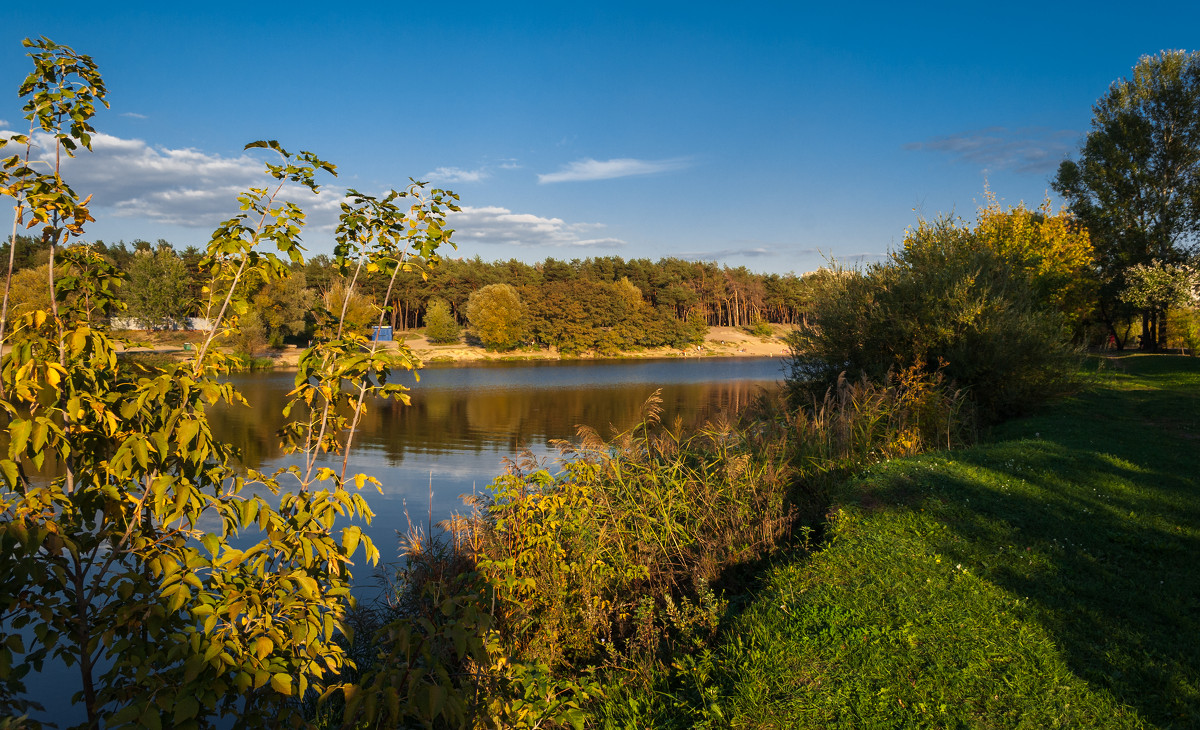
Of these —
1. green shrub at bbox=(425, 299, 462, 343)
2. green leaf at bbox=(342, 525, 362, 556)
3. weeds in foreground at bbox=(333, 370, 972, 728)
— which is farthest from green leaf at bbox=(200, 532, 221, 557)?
green shrub at bbox=(425, 299, 462, 343)

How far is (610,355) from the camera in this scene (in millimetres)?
69938

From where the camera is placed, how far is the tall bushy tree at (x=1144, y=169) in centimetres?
Result: 2961

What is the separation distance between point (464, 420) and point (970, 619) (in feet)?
67.1

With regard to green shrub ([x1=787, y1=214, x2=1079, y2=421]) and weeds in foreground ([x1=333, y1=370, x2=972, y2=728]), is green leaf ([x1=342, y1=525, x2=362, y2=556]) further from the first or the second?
green shrub ([x1=787, y1=214, x2=1079, y2=421])

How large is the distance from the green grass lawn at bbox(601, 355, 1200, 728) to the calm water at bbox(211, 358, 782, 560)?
10.2ft

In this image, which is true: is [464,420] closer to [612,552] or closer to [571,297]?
[612,552]

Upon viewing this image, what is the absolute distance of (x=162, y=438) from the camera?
250 centimetres

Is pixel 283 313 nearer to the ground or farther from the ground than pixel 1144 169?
nearer to the ground

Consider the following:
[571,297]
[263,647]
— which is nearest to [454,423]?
[263,647]

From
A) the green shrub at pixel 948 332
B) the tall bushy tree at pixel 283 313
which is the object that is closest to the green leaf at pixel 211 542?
the green shrub at pixel 948 332

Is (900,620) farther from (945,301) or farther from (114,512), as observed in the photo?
(945,301)

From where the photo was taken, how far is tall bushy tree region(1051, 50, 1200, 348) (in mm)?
29609

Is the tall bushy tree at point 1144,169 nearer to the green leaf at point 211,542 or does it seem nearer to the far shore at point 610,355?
the far shore at point 610,355

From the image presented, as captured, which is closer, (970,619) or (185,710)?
(185,710)
